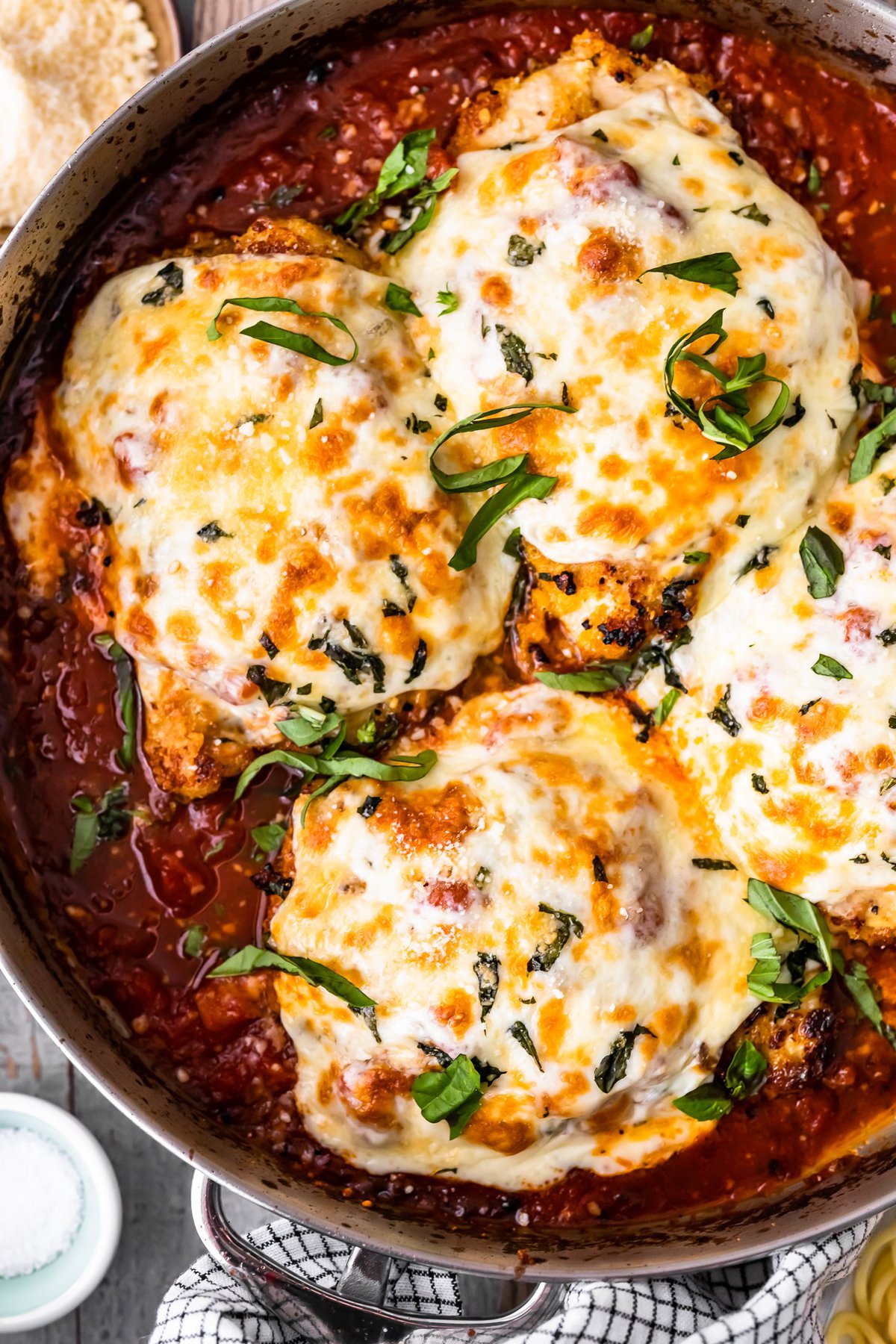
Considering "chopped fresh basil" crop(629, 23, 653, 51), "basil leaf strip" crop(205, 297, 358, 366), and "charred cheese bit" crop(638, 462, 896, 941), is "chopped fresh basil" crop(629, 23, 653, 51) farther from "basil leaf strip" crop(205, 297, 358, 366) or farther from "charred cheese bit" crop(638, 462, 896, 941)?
"charred cheese bit" crop(638, 462, 896, 941)

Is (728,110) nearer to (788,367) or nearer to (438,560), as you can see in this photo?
(788,367)

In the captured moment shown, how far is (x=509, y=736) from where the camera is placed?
333 centimetres

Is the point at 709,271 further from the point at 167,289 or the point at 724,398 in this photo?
the point at 167,289

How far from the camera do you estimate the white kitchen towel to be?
3.57 m

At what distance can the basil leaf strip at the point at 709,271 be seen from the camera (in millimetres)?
3029

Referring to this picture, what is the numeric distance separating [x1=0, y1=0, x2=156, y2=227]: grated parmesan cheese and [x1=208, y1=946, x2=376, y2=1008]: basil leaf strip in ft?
7.59

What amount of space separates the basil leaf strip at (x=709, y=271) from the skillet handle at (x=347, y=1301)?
2.50m

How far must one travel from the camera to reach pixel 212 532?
310 centimetres

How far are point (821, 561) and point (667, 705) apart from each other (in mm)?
516

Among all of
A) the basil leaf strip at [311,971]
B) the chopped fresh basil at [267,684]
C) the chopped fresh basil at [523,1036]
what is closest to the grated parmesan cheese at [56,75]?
the chopped fresh basil at [267,684]

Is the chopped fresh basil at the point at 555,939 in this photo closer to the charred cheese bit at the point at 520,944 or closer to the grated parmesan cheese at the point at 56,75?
the charred cheese bit at the point at 520,944

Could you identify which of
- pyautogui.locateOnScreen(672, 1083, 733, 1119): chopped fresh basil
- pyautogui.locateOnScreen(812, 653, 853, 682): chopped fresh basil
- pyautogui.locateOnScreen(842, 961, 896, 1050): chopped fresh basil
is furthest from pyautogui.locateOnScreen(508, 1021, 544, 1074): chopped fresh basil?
pyautogui.locateOnScreen(812, 653, 853, 682): chopped fresh basil

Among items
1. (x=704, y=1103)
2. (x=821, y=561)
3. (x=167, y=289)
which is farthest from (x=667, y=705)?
(x=167, y=289)

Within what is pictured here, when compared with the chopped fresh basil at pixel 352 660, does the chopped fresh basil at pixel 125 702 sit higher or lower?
lower
